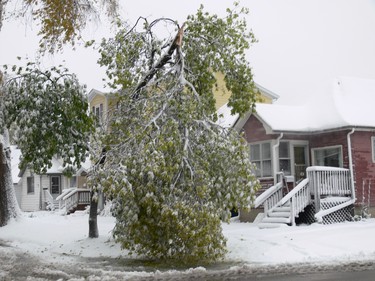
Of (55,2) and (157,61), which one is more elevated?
(55,2)

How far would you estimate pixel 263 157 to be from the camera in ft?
85.6

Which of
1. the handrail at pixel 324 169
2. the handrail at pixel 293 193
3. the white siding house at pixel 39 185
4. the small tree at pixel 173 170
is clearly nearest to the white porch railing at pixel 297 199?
the handrail at pixel 293 193

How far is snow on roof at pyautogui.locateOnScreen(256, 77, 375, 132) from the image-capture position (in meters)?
24.5

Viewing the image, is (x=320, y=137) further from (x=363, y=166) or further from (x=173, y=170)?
(x=173, y=170)

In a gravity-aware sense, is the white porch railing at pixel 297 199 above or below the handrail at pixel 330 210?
above

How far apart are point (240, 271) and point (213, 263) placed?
167 cm

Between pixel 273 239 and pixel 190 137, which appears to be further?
pixel 273 239

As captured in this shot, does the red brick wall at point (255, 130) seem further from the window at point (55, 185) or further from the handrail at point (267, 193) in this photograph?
the window at point (55, 185)

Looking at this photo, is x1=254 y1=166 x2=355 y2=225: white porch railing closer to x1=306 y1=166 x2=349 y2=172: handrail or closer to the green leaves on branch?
x1=306 y1=166 x2=349 y2=172: handrail

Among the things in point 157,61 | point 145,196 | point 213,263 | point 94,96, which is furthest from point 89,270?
point 94,96

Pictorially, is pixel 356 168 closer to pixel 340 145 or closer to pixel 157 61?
pixel 340 145

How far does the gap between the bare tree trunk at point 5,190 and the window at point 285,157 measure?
11.2 metres

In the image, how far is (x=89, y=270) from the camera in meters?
13.1

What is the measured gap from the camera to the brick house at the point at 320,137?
24.4 m
